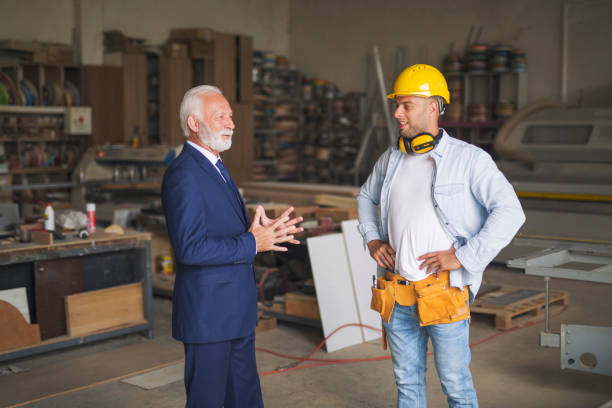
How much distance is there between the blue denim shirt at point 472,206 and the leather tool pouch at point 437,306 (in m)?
0.07

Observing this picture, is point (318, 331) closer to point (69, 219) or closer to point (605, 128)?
point (69, 219)

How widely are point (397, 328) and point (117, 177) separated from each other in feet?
17.5

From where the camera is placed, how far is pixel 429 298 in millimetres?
2453

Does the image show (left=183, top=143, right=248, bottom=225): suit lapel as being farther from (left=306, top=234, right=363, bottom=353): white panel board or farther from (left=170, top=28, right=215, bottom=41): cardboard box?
(left=170, top=28, right=215, bottom=41): cardboard box

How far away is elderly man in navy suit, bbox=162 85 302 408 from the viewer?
2.33 metres

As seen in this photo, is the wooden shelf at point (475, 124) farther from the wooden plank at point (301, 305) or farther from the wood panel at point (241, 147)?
the wooden plank at point (301, 305)

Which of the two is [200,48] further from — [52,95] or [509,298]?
[509,298]

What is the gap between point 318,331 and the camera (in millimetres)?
5027

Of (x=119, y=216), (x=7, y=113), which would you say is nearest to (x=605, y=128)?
(x=119, y=216)

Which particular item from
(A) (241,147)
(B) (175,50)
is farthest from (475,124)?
(B) (175,50)

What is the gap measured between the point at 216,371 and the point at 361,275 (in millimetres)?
2544

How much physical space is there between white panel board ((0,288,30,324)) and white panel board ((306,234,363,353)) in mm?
1867

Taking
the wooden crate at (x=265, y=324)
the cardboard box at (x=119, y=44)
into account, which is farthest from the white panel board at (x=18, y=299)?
the cardboard box at (x=119, y=44)

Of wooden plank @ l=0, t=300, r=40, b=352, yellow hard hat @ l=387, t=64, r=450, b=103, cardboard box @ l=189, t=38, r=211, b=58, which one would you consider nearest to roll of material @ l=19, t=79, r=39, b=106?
cardboard box @ l=189, t=38, r=211, b=58
